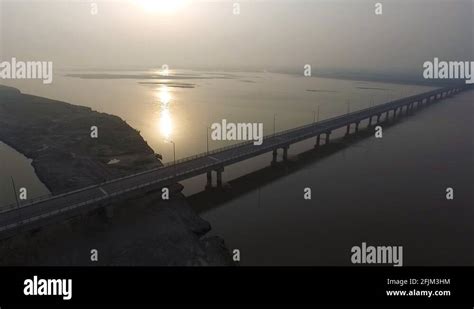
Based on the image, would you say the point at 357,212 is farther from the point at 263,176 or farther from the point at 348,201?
the point at 263,176

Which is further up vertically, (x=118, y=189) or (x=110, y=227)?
(x=118, y=189)

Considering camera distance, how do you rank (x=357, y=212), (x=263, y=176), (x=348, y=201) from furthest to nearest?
(x=263, y=176) < (x=348, y=201) < (x=357, y=212)

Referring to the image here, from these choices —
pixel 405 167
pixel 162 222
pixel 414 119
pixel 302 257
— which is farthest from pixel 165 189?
pixel 414 119

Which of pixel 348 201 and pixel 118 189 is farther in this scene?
pixel 348 201

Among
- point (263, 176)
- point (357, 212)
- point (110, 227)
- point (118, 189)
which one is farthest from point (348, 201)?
point (110, 227)

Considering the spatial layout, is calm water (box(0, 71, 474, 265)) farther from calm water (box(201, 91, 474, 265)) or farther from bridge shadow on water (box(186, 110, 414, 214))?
bridge shadow on water (box(186, 110, 414, 214))

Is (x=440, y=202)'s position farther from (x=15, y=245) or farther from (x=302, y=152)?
(x=15, y=245)

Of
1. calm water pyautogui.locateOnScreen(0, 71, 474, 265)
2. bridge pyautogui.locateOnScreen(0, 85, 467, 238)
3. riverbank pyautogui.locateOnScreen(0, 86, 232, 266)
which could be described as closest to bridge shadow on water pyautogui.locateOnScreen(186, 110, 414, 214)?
calm water pyautogui.locateOnScreen(0, 71, 474, 265)

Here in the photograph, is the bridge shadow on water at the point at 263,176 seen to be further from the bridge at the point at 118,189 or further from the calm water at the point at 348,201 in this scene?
the bridge at the point at 118,189
